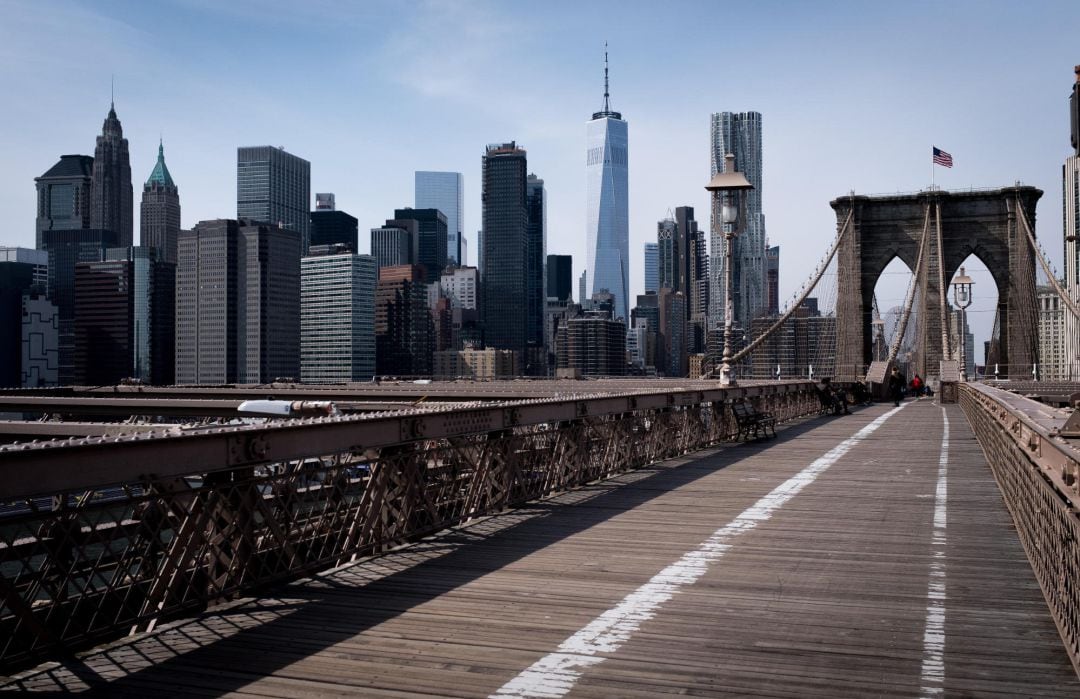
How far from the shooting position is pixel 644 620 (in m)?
6.97

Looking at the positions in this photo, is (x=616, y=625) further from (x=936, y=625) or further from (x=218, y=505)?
(x=218, y=505)

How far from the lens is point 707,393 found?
21.5m

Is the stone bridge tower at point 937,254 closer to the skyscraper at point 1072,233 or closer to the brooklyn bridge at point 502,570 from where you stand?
the skyscraper at point 1072,233

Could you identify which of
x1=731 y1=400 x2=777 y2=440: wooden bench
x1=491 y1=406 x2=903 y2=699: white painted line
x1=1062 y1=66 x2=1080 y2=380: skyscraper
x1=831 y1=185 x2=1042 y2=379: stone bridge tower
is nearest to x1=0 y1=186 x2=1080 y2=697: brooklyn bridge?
x1=491 y1=406 x2=903 y2=699: white painted line

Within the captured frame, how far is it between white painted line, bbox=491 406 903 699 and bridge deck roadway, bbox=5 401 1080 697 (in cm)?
2

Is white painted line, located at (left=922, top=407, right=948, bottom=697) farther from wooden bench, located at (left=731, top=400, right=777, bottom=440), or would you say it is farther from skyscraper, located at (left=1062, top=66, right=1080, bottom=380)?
skyscraper, located at (left=1062, top=66, right=1080, bottom=380)

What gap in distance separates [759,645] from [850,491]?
828 cm

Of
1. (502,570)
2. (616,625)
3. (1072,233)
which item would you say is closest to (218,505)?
(502,570)

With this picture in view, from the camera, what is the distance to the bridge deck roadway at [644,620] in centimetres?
567

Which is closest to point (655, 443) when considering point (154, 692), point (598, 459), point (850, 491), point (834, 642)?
point (598, 459)

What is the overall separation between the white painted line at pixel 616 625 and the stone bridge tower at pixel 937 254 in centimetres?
6088

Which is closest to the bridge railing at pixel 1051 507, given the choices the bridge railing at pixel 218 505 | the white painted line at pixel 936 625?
the white painted line at pixel 936 625

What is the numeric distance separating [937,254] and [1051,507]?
6961cm

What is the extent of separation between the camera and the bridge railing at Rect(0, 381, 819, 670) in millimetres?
6094
